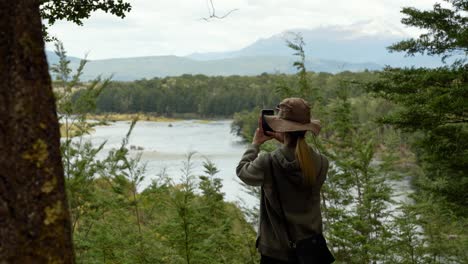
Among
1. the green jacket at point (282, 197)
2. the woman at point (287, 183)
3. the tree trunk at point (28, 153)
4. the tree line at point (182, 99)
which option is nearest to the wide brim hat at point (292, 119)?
the woman at point (287, 183)

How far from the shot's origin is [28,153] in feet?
5.65

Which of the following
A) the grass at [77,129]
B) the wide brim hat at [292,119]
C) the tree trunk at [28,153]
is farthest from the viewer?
the grass at [77,129]

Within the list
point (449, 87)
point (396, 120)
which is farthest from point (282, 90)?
point (449, 87)

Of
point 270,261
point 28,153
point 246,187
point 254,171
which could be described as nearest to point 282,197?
point 254,171

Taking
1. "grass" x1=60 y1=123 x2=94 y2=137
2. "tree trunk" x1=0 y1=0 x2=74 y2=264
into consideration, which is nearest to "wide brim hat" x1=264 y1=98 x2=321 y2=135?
"tree trunk" x1=0 y1=0 x2=74 y2=264

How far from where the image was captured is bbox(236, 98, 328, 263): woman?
8.68 ft

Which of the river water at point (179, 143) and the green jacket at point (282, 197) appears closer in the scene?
the green jacket at point (282, 197)

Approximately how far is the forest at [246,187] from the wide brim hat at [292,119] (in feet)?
3.56

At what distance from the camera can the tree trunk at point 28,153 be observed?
5.57ft

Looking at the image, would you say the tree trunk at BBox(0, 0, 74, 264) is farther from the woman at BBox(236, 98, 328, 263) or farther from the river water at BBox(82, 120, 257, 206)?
the river water at BBox(82, 120, 257, 206)

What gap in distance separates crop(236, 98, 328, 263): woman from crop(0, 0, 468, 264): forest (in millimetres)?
963

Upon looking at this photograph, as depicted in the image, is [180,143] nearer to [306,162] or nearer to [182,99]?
[182,99]

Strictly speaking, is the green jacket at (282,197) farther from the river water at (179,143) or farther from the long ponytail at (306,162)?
the river water at (179,143)

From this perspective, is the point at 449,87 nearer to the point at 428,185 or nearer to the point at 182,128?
the point at 428,185
